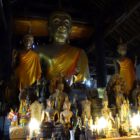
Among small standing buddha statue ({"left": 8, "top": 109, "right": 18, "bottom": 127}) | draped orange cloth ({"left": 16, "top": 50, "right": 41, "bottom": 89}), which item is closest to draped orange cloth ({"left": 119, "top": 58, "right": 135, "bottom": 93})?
draped orange cloth ({"left": 16, "top": 50, "right": 41, "bottom": 89})

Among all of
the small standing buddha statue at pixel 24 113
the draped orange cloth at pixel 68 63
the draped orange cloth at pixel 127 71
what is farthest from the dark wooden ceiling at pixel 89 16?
the small standing buddha statue at pixel 24 113

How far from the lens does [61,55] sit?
8.18 metres

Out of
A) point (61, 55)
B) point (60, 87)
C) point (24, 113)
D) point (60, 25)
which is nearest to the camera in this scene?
point (24, 113)

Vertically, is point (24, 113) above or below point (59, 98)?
below

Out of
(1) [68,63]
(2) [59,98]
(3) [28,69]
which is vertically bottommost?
(2) [59,98]

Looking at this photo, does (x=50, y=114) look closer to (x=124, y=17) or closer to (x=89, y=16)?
(x=124, y=17)

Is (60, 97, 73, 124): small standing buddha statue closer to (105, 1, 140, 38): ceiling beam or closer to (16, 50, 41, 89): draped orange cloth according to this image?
(16, 50, 41, 89): draped orange cloth

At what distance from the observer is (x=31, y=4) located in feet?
31.3

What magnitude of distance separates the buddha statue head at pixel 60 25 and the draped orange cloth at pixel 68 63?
309mm

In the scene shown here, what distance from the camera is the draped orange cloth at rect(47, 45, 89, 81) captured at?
7.86m

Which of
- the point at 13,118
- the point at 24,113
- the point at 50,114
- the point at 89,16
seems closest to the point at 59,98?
the point at 50,114

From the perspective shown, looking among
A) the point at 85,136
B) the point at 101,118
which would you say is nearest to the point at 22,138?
the point at 85,136

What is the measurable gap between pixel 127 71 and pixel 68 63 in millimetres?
1611

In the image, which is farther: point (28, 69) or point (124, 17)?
point (124, 17)
